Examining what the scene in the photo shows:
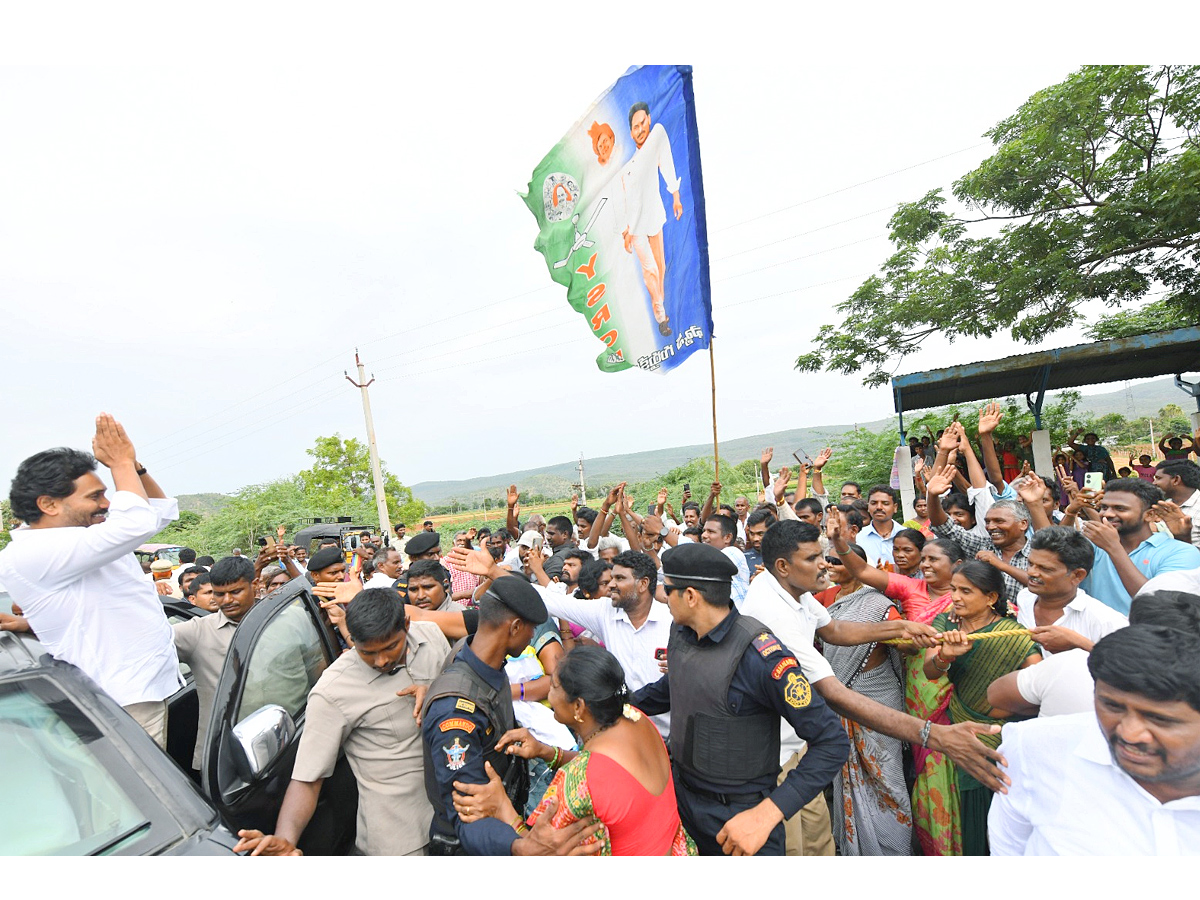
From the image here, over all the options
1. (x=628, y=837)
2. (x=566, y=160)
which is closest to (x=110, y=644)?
(x=628, y=837)

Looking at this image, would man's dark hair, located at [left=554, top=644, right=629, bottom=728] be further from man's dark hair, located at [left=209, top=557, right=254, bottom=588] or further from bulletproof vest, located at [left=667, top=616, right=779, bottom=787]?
man's dark hair, located at [left=209, top=557, right=254, bottom=588]

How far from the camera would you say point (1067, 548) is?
287 cm

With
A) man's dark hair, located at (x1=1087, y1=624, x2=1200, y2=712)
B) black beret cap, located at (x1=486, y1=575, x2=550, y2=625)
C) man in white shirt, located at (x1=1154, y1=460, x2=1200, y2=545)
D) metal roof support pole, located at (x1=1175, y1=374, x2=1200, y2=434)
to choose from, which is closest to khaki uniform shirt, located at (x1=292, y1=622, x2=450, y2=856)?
black beret cap, located at (x1=486, y1=575, x2=550, y2=625)

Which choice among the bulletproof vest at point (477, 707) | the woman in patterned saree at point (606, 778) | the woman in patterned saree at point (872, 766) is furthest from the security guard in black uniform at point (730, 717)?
the woman in patterned saree at point (872, 766)

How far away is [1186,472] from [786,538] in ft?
12.9

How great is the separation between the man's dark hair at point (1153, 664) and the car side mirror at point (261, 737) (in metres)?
2.48

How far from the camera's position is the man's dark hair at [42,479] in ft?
8.29

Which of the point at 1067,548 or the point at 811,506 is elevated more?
the point at 1067,548

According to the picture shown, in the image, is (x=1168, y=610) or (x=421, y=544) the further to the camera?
(x=421, y=544)

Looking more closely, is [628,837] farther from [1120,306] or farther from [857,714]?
[1120,306]

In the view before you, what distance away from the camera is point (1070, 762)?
160cm

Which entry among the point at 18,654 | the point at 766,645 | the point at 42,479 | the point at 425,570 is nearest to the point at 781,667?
the point at 766,645

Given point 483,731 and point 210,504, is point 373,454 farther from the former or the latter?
point 483,731

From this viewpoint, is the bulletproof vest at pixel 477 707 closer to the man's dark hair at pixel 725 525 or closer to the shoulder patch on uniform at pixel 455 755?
the shoulder patch on uniform at pixel 455 755
